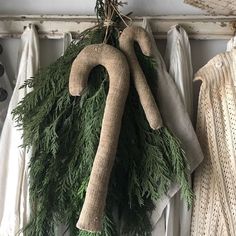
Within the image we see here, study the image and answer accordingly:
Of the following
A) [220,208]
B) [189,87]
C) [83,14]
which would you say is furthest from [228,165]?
[83,14]

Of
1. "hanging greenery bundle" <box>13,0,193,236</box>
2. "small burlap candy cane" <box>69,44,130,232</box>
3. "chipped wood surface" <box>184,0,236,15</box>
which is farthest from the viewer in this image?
"chipped wood surface" <box>184,0,236,15</box>

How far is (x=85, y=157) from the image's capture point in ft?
3.14

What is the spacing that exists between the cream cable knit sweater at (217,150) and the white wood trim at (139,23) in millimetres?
94

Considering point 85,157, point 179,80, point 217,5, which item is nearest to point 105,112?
point 85,157

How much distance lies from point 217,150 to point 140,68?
10.7 inches

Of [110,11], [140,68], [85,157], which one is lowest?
[85,157]

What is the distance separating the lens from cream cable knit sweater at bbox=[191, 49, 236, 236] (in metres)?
1.00

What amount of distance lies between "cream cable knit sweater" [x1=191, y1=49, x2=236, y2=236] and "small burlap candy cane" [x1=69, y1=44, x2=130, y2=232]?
23 cm

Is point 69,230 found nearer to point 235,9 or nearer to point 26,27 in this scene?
point 26,27

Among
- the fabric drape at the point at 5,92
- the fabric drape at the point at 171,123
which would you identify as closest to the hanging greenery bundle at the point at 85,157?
the fabric drape at the point at 171,123

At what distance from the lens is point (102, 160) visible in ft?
2.91

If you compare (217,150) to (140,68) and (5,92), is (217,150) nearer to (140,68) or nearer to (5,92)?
(140,68)

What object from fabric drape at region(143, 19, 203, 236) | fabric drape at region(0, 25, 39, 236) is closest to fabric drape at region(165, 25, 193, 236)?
fabric drape at region(143, 19, 203, 236)

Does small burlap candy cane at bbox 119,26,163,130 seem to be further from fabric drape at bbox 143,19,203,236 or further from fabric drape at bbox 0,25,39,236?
fabric drape at bbox 0,25,39,236
